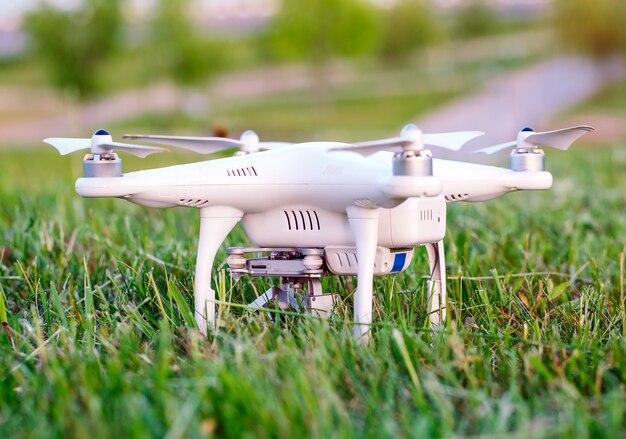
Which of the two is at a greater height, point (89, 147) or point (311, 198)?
point (89, 147)

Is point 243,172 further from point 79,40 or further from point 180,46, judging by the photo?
point 180,46

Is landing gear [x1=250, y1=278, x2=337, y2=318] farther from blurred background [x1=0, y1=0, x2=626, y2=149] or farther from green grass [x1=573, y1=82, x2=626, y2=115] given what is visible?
green grass [x1=573, y1=82, x2=626, y2=115]

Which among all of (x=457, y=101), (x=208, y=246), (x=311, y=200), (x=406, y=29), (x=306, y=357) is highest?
(x=406, y=29)

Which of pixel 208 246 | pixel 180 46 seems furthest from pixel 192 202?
pixel 180 46

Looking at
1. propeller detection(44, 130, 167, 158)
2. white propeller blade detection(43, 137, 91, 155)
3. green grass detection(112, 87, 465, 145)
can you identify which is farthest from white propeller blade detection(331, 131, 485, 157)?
green grass detection(112, 87, 465, 145)

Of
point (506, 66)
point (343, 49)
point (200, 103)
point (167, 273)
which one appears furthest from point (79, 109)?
point (167, 273)

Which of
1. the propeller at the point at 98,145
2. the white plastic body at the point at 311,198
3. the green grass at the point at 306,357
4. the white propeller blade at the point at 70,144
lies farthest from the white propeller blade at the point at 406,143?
the white propeller blade at the point at 70,144
